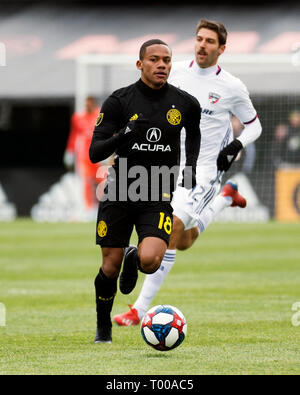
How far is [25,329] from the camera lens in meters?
7.91

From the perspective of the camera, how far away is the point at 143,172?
6.93 m

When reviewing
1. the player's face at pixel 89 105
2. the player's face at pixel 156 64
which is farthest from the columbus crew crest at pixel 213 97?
the player's face at pixel 89 105

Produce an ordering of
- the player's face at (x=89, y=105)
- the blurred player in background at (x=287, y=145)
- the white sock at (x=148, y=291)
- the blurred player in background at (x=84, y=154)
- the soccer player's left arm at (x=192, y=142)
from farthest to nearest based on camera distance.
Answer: the blurred player in background at (x=287, y=145) < the blurred player in background at (x=84, y=154) < the player's face at (x=89, y=105) < the white sock at (x=148, y=291) < the soccer player's left arm at (x=192, y=142)

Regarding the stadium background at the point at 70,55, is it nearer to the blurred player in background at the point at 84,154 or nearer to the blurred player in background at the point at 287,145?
the blurred player in background at the point at 287,145

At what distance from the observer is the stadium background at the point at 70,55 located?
22.9 meters

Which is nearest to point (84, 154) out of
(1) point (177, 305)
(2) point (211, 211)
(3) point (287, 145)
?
(3) point (287, 145)

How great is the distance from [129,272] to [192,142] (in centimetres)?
116

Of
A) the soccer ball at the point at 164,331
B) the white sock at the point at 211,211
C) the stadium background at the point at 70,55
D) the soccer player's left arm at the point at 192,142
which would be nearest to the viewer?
the soccer ball at the point at 164,331

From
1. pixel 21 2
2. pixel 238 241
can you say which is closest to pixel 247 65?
pixel 238 241

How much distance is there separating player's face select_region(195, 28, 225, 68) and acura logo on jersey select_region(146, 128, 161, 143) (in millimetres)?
2068

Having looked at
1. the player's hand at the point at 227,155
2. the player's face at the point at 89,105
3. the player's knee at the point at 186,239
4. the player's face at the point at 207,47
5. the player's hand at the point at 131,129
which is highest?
the player's face at the point at 207,47

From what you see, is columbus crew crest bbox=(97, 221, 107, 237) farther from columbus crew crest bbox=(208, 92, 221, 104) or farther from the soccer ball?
columbus crew crest bbox=(208, 92, 221, 104)

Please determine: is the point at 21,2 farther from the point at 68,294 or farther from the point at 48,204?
the point at 68,294
